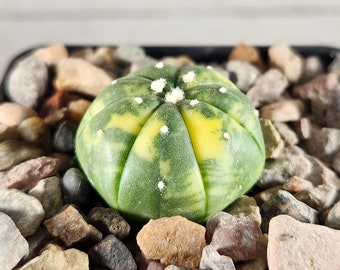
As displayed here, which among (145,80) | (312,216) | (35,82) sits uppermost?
(145,80)

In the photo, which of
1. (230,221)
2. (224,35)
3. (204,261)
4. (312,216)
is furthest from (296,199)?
(224,35)

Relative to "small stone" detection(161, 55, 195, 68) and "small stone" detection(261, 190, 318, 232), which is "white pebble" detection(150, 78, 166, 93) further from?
"small stone" detection(161, 55, 195, 68)

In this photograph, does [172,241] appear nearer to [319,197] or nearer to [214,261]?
[214,261]

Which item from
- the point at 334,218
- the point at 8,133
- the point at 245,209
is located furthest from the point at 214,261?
the point at 8,133

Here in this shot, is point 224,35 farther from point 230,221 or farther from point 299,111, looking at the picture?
point 230,221

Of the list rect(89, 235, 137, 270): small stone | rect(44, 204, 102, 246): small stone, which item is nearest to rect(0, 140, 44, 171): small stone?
rect(44, 204, 102, 246): small stone

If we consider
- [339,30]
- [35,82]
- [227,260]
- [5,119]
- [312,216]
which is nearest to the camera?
[227,260]

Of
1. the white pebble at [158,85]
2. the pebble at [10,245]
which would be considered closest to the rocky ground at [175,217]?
the pebble at [10,245]
